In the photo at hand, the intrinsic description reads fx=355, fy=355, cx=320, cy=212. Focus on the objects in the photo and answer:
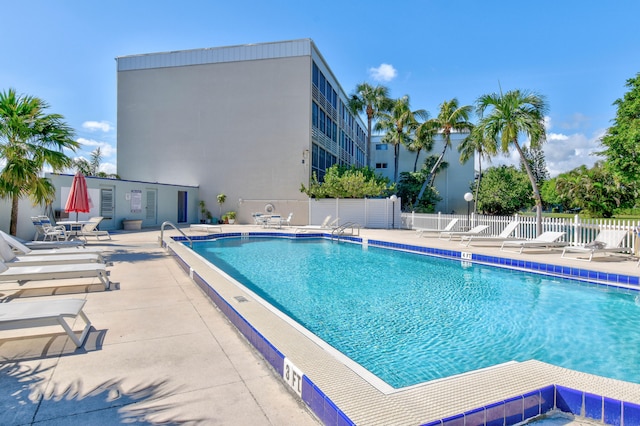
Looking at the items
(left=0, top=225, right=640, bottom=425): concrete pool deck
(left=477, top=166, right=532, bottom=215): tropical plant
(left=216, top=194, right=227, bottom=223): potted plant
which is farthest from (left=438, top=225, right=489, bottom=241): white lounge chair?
(left=216, top=194, right=227, bottom=223): potted plant

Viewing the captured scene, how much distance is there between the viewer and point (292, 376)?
108 inches

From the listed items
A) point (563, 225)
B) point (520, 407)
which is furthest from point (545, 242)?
point (520, 407)

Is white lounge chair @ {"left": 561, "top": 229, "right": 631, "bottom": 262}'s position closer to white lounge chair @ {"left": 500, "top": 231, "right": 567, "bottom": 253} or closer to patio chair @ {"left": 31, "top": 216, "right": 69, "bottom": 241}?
white lounge chair @ {"left": 500, "top": 231, "right": 567, "bottom": 253}

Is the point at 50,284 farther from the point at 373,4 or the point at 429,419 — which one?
the point at 373,4

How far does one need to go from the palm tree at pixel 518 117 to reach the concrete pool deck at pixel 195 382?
11646 mm

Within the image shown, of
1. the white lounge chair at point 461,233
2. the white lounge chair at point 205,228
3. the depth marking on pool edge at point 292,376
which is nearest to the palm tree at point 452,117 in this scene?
the white lounge chair at point 461,233

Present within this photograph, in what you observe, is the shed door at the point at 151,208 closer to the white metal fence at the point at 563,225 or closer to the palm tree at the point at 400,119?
the white metal fence at the point at 563,225

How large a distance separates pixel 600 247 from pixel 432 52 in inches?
518

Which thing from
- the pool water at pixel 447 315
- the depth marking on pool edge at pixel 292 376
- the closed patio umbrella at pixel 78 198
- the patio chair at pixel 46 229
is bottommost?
the pool water at pixel 447 315

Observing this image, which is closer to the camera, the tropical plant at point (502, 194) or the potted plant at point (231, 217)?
the potted plant at point (231, 217)

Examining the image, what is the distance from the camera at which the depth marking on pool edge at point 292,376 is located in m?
2.62

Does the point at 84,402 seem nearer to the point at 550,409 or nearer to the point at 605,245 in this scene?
the point at 550,409

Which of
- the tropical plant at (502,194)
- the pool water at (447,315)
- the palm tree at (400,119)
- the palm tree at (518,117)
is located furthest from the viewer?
the palm tree at (400,119)

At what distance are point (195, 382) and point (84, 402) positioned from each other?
728 mm
